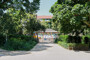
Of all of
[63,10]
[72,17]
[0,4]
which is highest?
[0,4]

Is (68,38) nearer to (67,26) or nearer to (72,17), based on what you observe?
(67,26)

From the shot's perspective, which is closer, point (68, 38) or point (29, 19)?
point (68, 38)

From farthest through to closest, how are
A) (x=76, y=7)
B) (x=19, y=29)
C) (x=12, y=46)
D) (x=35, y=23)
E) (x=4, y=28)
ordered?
(x=35, y=23), (x=19, y=29), (x=4, y=28), (x=12, y=46), (x=76, y=7)

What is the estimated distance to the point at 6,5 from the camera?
59.0 feet

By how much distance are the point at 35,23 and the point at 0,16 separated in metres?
11.7

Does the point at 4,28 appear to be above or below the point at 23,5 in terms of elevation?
below

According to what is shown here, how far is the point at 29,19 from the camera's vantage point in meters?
27.7

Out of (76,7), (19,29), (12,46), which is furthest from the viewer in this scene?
(19,29)

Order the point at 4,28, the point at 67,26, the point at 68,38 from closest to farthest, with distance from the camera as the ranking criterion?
1. the point at 67,26
2. the point at 4,28
3. the point at 68,38

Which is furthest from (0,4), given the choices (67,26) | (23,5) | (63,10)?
(67,26)

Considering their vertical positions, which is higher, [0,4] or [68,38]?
[0,4]

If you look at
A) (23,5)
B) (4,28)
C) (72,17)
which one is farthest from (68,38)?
(4,28)

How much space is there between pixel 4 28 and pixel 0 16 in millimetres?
1983

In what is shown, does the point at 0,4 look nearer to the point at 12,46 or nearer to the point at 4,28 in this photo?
the point at 4,28
